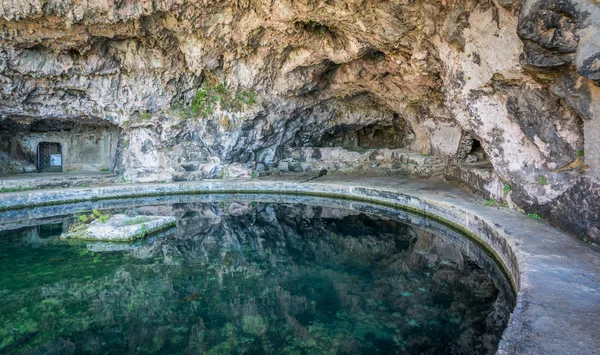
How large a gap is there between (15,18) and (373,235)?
10.5 m

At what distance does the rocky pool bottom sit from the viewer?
12.7 feet

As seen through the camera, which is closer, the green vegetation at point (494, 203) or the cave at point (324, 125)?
the cave at point (324, 125)

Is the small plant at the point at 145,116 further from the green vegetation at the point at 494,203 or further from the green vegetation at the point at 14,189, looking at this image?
the green vegetation at the point at 494,203

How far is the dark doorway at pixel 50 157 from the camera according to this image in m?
16.5

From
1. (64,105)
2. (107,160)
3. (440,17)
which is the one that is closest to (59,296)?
(440,17)

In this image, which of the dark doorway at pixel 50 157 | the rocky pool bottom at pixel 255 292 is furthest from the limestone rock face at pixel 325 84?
Result: the dark doorway at pixel 50 157

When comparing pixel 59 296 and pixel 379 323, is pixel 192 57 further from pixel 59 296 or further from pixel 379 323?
pixel 379 323

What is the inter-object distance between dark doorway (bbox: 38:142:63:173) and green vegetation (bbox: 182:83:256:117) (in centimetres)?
751

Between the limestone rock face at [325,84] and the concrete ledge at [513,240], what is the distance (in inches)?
32.5

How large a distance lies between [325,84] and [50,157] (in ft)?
43.4

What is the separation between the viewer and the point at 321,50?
1135 cm

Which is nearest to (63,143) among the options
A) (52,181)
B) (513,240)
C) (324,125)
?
(52,181)

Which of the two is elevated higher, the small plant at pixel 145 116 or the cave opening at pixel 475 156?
the small plant at pixel 145 116

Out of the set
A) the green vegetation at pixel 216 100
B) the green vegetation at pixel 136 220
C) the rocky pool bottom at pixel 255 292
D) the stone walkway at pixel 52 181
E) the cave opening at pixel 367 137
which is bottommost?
the rocky pool bottom at pixel 255 292
